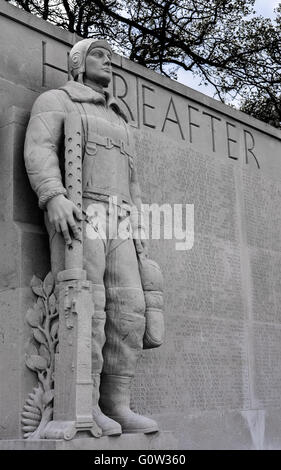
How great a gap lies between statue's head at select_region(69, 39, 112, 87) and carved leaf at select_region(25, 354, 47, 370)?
284 centimetres

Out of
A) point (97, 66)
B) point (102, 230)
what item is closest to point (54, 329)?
point (102, 230)

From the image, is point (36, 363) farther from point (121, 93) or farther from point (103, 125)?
point (121, 93)

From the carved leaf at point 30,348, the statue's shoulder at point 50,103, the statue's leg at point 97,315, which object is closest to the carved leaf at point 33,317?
the carved leaf at point 30,348

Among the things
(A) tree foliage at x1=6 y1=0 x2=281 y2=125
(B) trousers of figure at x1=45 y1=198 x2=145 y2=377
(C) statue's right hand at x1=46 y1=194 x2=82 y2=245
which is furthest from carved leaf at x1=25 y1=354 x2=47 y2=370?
(A) tree foliage at x1=6 y1=0 x2=281 y2=125

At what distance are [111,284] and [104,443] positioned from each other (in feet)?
4.79

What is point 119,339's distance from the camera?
7016 mm

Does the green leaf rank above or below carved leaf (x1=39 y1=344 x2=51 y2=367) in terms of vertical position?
above

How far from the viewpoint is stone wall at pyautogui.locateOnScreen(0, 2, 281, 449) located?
24.1 feet

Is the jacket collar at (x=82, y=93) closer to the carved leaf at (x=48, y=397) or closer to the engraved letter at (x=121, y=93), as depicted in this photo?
the engraved letter at (x=121, y=93)

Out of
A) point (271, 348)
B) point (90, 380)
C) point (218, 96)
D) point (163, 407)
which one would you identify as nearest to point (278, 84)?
point (218, 96)

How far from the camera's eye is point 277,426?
1025 centimetres

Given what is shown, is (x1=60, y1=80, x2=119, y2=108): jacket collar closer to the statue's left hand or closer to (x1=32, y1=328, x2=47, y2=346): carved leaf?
the statue's left hand

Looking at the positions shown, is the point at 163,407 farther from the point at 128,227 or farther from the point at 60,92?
the point at 60,92

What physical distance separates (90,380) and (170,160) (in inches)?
157
